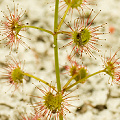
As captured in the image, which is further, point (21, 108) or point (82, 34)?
point (21, 108)

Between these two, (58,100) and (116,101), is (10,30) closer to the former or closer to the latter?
(58,100)

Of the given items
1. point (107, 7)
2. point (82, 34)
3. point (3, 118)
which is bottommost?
point (3, 118)

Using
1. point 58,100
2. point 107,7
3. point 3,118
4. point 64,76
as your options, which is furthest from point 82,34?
point 107,7

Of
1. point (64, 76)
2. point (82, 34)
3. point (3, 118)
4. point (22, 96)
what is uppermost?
point (82, 34)

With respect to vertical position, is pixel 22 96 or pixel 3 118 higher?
pixel 22 96

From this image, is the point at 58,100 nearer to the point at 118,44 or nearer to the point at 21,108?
the point at 21,108

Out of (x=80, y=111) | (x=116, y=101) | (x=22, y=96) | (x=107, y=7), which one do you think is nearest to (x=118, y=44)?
(x=107, y=7)

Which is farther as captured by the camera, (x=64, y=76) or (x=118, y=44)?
(x=118, y=44)

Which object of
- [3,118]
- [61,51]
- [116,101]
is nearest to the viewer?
[3,118]

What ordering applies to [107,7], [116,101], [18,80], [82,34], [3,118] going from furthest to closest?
[107,7]
[116,101]
[3,118]
[18,80]
[82,34]
